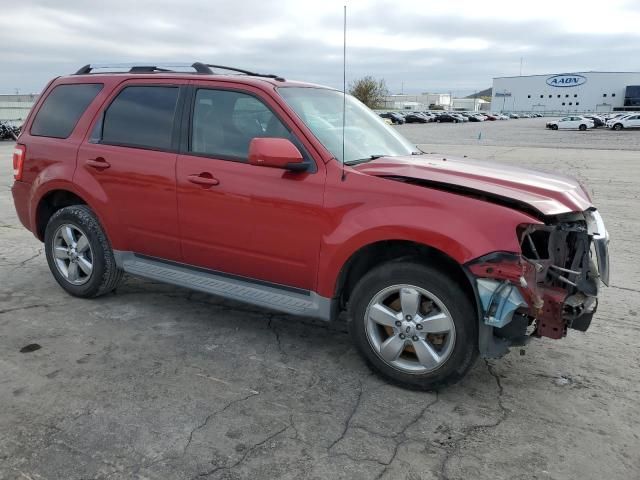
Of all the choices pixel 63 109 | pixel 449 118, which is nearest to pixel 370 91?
pixel 449 118

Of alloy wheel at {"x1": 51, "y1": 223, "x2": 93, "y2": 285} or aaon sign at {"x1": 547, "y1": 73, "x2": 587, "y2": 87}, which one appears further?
aaon sign at {"x1": 547, "y1": 73, "x2": 587, "y2": 87}

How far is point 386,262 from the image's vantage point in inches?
131

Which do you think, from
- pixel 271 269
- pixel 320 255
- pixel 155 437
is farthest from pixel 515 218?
pixel 155 437

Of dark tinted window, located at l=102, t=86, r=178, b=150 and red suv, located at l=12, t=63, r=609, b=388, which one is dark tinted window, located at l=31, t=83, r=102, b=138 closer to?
red suv, located at l=12, t=63, r=609, b=388

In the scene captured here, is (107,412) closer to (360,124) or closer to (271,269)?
(271,269)

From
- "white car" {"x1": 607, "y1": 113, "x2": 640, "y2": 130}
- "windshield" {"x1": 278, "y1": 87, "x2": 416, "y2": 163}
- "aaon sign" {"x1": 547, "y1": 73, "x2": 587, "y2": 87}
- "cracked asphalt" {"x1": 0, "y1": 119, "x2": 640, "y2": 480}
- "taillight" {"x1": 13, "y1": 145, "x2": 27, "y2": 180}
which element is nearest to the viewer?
"cracked asphalt" {"x1": 0, "y1": 119, "x2": 640, "y2": 480}

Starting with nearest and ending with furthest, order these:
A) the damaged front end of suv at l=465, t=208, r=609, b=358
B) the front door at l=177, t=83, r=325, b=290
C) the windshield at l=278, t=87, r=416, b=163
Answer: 1. the damaged front end of suv at l=465, t=208, r=609, b=358
2. the front door at l=177, t=83, r=325, b=290
3. the windshield at l=278, t=87, r=416, b=163

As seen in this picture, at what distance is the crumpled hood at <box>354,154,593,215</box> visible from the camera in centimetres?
310

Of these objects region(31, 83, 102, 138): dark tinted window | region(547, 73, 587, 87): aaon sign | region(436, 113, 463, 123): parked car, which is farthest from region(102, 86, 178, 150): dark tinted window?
region(547, 73, 587, 87): aaon sign

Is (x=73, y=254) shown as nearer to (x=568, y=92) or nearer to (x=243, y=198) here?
(x=243, y=198)

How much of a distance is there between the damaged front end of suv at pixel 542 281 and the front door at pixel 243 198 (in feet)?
3.65

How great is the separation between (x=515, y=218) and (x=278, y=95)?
180 centimetres

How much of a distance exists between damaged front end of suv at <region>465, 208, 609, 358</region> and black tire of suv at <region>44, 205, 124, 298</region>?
10.1ft

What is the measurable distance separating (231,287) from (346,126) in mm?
1458
